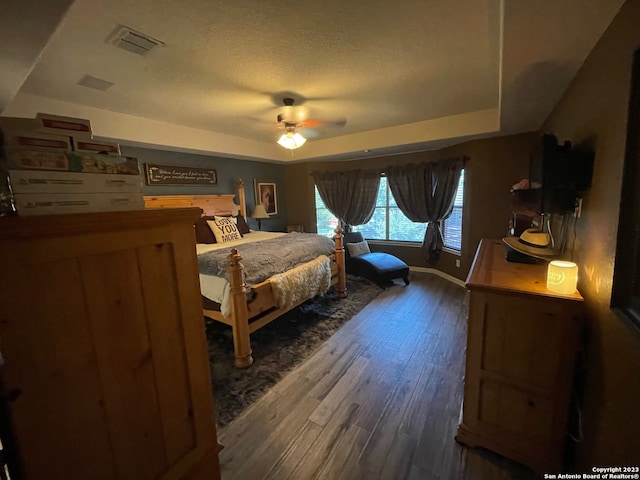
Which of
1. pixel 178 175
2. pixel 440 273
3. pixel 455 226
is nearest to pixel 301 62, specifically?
pixel 178 175

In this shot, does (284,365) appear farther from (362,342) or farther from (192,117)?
(192,117)

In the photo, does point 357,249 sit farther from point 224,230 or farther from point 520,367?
point 520,367

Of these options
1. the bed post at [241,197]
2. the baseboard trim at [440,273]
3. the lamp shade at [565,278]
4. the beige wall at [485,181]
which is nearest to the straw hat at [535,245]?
the lamp shade at [565,278]

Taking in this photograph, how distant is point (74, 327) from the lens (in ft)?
2.41

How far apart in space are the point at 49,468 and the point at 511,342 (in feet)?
6.11

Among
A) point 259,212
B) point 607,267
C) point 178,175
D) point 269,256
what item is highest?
point 178,175

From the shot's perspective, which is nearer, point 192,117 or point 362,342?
point 362,342

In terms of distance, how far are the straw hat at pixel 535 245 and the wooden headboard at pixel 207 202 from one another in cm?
339

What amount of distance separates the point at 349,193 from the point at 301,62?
11.1 feet

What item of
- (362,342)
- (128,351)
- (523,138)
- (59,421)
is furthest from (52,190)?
(523,138)

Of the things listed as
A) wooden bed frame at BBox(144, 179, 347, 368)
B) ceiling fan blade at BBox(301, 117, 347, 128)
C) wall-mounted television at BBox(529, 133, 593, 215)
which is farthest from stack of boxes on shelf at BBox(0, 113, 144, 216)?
ceiling fan blade at BBox(301, 117, 347, 128)

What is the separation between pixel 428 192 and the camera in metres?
4.44

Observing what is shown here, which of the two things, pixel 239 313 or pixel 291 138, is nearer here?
pixel 239 313

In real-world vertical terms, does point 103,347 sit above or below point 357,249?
above
